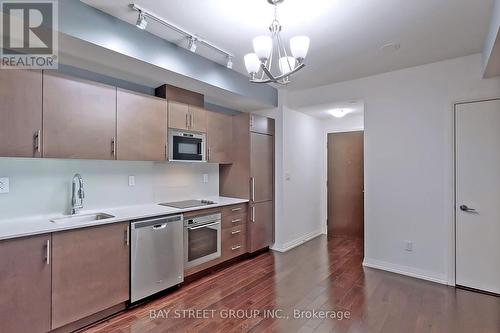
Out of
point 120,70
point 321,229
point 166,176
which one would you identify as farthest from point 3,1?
point 321,229

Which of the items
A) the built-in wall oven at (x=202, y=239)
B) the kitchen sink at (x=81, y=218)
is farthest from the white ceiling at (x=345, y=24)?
the built-in wall oven at (x=202, y=239)

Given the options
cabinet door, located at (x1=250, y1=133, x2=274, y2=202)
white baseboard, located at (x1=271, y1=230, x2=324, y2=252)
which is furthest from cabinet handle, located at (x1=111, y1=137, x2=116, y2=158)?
white baseboard, located at (x1=271, y1=230, x2=324, y2=252)

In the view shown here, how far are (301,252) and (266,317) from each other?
1890mm

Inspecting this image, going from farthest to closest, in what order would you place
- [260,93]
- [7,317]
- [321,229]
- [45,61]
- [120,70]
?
[321,229], [260,93], [120,70], [45,61], [7,317]

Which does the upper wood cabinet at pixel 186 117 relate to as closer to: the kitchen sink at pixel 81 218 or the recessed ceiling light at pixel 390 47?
the kitchen sink at pixel 81 218

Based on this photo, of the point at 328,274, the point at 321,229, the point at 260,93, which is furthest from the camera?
the point at 321,229

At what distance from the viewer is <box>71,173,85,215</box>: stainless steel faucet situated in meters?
2.46

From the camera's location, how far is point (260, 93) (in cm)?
383

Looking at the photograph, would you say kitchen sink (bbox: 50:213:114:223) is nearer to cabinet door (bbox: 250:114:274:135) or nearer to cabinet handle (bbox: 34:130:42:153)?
cabinet handle (bbox: 34:130:42:153)

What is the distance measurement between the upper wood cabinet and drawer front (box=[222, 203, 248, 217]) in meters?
1.12

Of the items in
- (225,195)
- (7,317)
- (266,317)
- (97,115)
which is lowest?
(266,317)

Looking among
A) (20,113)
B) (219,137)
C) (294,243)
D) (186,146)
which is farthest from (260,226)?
(20,113)

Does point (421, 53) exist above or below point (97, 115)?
above

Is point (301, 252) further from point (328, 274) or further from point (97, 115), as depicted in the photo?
point (97, 115)
